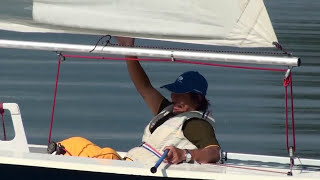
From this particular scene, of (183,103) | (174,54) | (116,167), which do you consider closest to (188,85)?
(183,103)

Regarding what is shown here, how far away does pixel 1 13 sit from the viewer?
7.34 m

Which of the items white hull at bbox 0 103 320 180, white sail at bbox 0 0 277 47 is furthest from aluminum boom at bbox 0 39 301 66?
white hull at bbox 0 103 320 180

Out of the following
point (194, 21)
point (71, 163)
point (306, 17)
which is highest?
point (306, 17)

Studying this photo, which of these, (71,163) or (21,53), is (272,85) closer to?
(21,53)

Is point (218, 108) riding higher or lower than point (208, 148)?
higher

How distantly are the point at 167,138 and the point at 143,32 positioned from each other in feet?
2.13

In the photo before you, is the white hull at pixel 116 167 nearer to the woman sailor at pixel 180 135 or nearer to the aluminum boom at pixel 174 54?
the woman sailor at pixel 180 135

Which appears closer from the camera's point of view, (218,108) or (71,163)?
(71,163)

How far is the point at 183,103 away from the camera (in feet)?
23.5

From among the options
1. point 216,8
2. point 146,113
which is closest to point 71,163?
point 216,8

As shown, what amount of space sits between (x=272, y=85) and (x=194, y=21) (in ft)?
29.5

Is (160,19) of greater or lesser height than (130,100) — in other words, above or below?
below

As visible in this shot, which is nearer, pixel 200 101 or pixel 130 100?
pixel 200 101

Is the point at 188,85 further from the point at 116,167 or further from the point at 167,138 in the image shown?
the point at 116,167
